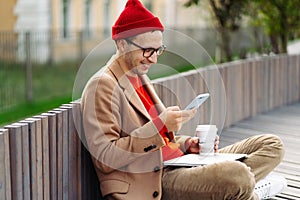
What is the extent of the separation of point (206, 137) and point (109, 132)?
0.80 meters

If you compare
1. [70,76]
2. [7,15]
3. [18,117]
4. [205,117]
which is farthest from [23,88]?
[205,117]

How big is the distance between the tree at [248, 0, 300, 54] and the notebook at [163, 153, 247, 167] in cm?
505

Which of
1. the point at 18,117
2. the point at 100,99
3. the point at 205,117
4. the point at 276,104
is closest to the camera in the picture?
the point at 100,99

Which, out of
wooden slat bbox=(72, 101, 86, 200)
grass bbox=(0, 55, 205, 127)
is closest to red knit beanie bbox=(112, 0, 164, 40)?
wooden slat bbox=(72, 101, 86, 200)

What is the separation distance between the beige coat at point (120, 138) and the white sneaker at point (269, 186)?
3.28 ft

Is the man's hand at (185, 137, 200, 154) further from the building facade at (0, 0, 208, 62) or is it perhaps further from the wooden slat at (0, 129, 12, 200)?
the building facade at (0, 0, 208, 62)

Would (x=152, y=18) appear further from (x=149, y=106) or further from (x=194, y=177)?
(x=194, y=177)

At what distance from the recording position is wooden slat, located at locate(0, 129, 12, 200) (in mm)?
3197

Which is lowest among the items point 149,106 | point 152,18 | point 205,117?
point 205,117

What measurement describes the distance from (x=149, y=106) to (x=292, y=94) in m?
4.67

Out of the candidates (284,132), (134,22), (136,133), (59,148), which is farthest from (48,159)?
(284,132)

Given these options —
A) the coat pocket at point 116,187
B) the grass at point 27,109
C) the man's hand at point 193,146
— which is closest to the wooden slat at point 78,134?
the coat pocket at point 116,187

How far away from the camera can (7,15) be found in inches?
706

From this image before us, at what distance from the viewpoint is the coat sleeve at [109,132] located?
141 inches
